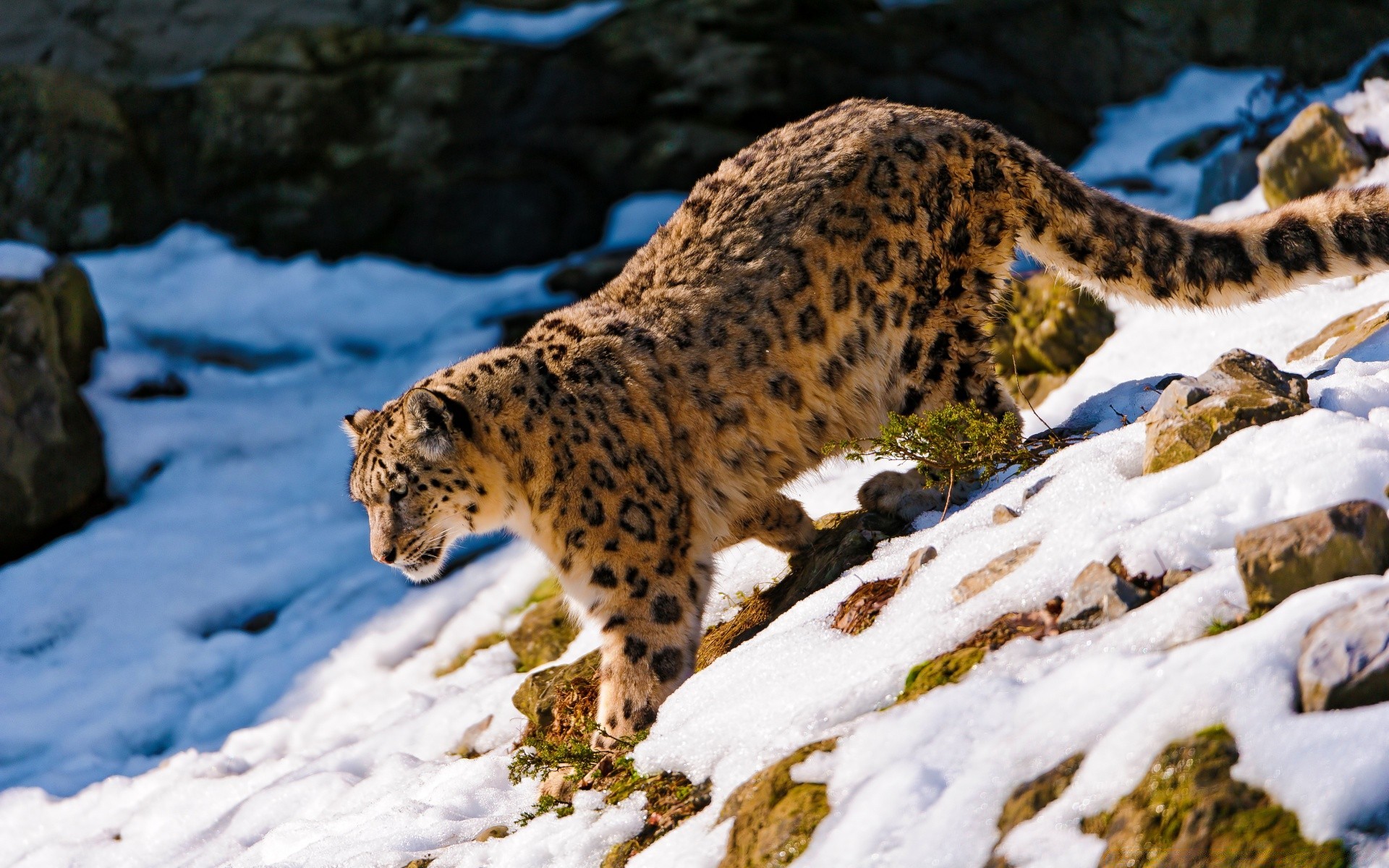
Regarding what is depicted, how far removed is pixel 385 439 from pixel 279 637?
3.45 m

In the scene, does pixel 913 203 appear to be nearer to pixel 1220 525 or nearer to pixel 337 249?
pixel 1220 525

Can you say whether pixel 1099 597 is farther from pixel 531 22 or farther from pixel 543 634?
pixel 531 22

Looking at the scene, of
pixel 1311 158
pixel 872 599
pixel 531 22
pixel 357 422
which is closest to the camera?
pixel 872 599

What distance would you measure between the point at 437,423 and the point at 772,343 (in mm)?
1392

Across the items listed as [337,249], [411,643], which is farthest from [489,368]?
[337,249]

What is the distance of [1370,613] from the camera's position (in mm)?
2756

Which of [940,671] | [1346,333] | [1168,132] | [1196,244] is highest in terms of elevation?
[1196,244]

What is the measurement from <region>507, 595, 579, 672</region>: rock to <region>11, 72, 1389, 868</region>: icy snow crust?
117 millimetres

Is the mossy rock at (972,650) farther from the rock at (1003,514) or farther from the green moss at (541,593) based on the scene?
the green moss at (541,593)

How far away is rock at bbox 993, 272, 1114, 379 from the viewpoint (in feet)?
25.4

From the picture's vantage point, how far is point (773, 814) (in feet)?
10.8

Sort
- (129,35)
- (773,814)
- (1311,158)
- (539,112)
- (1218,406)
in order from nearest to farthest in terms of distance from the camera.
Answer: (773,814) < (1218,406) < (1311,158) < (539,112) < (129,35)

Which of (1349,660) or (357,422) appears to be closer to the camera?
(1349,660)

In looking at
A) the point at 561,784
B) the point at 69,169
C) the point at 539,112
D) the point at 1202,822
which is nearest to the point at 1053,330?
the point at 561,784
